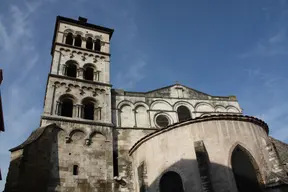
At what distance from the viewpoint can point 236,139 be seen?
38.3ft

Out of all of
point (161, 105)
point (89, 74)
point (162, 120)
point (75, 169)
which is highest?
point (89, 74)

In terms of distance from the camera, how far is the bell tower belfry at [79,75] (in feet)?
51.5

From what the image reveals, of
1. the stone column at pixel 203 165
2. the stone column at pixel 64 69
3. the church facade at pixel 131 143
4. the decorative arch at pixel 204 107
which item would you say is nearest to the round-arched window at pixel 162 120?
the church facade at pixel 131 143

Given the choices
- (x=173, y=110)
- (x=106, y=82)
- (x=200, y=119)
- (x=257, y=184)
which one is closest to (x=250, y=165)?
(x=257, y=184)

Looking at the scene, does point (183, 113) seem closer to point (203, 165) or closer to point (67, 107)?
point (67, 107)

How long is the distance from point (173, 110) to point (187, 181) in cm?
779

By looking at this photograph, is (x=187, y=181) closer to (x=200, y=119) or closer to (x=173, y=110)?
(x=200, y=119)

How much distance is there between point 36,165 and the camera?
40.1ft

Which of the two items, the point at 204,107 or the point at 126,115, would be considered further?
the point at 204,107

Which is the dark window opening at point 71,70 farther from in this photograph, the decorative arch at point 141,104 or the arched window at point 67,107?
the decorative arch at point 141,104

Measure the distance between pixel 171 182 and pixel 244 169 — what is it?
3.53m

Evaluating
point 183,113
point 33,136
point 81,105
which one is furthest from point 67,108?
point 183,113

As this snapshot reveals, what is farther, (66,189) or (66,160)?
(66,160)

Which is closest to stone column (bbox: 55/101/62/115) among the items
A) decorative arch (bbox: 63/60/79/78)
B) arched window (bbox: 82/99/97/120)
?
arched window (bbox: 82/99/97/120)
